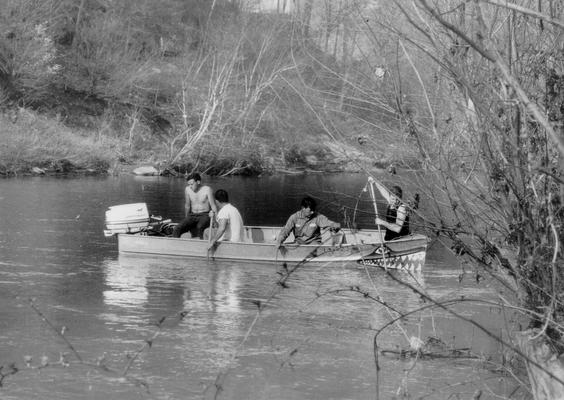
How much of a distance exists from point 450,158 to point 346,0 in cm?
131

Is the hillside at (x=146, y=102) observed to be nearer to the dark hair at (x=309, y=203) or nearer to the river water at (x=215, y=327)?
the river water at (x=215, y=327)

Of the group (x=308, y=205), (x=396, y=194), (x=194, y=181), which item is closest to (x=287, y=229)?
(x=308, y=205)

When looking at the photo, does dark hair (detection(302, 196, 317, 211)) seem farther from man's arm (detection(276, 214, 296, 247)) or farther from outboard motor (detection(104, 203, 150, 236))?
outboard motor (detection(104, 203, 150, 236))

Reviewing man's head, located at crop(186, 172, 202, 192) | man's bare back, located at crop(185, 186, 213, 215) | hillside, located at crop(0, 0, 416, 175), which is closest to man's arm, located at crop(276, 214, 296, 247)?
man's bare back, located at crop(185, 186, 213, 215)

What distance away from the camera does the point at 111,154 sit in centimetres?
3847

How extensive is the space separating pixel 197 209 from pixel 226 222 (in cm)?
94

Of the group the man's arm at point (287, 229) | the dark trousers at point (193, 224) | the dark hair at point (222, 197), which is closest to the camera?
the man's arm at point (287, 229)

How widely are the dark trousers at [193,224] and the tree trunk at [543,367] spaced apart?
36.5 ft

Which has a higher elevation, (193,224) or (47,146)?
(47,146)

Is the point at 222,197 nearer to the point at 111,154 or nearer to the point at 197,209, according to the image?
the point at 197,209

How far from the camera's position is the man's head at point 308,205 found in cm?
1474

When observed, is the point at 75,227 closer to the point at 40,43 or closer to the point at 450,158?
the point at 450,158

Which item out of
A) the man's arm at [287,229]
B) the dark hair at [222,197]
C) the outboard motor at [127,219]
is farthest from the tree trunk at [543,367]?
the outboard motor at [127,219]

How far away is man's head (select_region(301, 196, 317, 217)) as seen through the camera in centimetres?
1474
